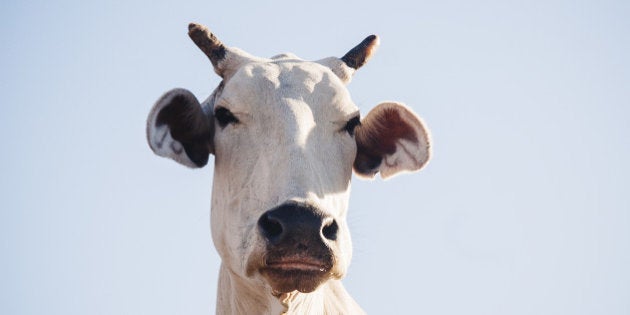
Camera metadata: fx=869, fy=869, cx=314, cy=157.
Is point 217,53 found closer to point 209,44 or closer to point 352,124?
point 209,44

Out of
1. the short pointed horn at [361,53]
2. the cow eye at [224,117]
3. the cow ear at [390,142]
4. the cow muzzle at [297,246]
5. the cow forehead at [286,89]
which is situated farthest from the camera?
the short pointed horn at [361,53]

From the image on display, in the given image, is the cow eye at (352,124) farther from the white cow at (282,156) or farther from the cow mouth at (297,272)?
the cow mouth at (297,272)

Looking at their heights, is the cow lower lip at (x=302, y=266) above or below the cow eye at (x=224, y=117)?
below

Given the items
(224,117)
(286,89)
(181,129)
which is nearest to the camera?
(286,89)

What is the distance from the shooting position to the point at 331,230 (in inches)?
206

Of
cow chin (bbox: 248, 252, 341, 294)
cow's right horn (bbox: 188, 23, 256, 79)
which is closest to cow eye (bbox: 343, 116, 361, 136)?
cow's right horn (bbox: 188, 23, 256, 79)

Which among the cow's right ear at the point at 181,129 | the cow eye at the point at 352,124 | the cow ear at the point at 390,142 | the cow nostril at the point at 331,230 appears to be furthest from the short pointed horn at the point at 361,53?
the cow nostril at the point at 331,230

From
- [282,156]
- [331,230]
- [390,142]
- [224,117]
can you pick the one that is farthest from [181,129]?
[331,230]

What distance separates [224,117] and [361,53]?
4.85ft

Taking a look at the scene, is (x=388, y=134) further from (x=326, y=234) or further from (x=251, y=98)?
(x=326, y=234)

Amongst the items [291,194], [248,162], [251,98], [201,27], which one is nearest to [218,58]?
[201,27]

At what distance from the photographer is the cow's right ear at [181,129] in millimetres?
6480

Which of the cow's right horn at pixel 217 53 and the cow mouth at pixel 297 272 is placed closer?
the cow mouth at pixel 297 272

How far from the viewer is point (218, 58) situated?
703 centimetres
